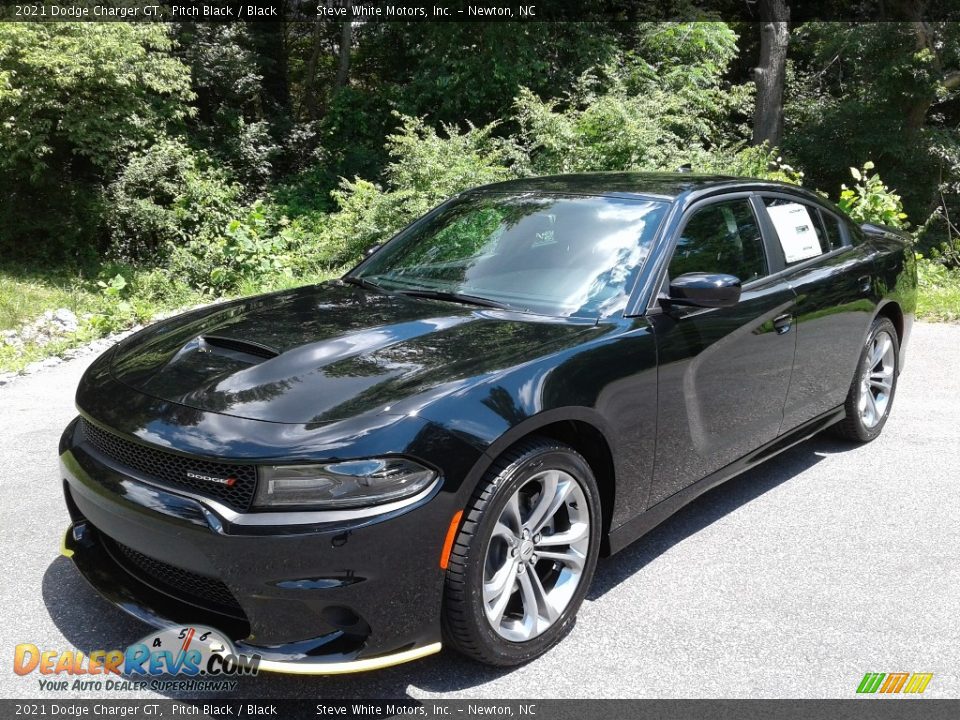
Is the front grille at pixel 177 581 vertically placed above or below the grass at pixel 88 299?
above

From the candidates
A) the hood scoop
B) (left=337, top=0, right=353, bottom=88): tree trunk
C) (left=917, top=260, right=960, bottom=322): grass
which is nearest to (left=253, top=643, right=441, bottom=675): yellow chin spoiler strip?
the hood scoop

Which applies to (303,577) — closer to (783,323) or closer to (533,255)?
(533,255)

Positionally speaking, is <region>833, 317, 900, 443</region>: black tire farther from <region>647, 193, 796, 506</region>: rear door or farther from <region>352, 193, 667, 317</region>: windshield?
<region>352, 193, 667, 317</region>: windshield

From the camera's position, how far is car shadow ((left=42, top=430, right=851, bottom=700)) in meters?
2.69

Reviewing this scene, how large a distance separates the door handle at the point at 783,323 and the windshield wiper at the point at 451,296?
131cm

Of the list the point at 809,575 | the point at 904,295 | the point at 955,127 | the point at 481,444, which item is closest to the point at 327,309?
the point at 481,444

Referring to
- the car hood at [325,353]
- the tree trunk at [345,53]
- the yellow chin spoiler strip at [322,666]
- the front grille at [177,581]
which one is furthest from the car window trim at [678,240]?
the tree trunk at [345,53]

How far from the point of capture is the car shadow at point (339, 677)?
269 cm

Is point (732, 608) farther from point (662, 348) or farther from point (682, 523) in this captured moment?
point (662, 348)

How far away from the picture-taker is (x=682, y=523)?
3.98 m

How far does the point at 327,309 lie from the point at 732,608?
1.98 meters

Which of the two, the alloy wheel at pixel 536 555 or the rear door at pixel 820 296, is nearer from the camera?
the alloy wheel at pixel 536 555

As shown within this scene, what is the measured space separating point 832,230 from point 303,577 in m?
3.65

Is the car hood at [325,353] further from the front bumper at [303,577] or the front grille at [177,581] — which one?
the front grille at [177,581]
